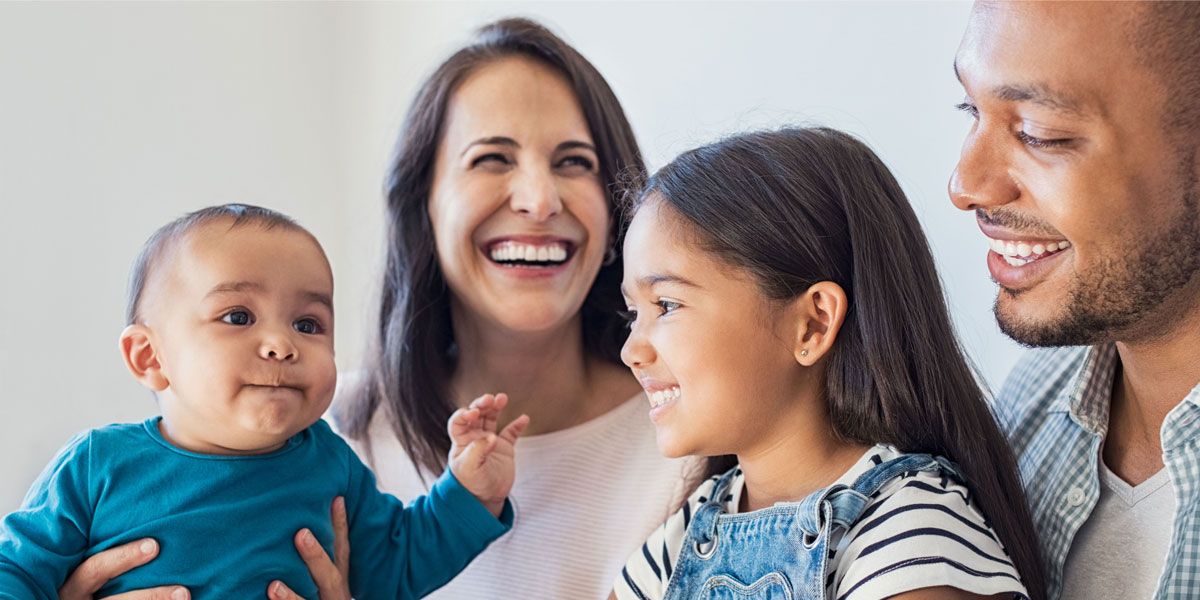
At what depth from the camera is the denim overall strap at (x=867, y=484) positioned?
1395mm

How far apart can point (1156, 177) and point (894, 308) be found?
364 mm

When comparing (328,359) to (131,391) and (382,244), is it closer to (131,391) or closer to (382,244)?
(382,244)

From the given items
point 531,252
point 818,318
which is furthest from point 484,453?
point 818,318

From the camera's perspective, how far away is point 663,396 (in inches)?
62.7

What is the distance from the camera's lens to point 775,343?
154 centimetres

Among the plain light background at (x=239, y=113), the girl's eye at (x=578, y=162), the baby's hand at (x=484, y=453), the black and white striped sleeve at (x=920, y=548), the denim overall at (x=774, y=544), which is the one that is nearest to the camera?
the black and white striped sleeve at (x=920, y=548)

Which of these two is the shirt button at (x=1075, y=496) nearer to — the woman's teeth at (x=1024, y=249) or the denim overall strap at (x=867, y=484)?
the denim overall strap at (x=867, y=484)

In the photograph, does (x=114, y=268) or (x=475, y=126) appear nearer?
(x=475, y=126)

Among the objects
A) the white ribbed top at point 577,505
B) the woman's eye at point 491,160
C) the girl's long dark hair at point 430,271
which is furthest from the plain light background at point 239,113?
the white ribbed top at point 577,505

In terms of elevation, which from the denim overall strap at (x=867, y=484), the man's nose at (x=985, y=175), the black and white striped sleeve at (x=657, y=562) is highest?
the man's nose at (x=985, y=175)

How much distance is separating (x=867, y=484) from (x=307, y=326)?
0.83 meters

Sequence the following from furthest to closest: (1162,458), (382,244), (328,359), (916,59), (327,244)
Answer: (327,244) < (916,59) < (382,244) < (328,359) < (1162,458)

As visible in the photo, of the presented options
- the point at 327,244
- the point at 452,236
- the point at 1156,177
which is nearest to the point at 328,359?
the point at 452,236

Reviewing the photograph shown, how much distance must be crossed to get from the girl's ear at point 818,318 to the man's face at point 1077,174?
22 centimetres
